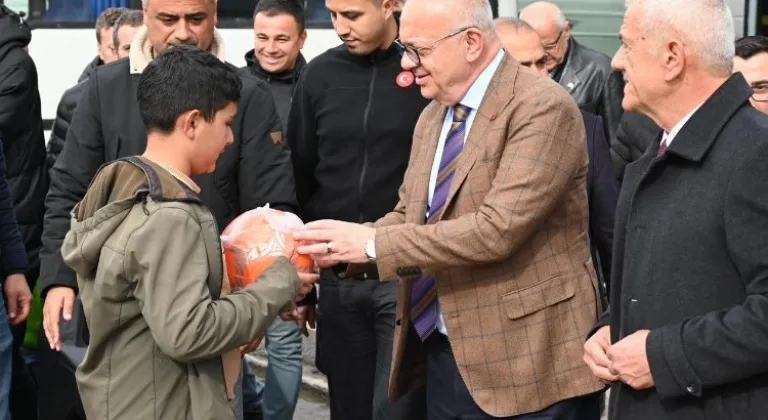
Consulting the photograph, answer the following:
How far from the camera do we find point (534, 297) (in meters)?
3.82

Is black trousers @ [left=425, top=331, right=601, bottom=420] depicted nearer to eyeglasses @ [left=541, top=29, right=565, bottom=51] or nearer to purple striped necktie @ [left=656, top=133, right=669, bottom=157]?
purple striped necktie @ [left=656, top=133, right=669, bottom=157]

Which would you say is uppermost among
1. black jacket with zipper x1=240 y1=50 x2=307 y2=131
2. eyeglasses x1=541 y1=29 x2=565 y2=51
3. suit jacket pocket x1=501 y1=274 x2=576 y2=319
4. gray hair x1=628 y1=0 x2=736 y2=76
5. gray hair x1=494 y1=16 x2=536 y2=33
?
gray hair x1=628 y1=0 x2=736 y2=76

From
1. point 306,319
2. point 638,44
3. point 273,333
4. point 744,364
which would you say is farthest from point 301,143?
point 744,364

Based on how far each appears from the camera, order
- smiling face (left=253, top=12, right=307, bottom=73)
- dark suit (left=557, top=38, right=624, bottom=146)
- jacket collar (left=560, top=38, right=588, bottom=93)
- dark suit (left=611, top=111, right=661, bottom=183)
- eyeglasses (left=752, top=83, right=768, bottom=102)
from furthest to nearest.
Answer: smiling face (left=253, top=12, right=307, bottom=73), jacket collar (left=560, top=38, right=588, bottom=93), dark suit (left=557, top=38, right=624, bottom=146), dark suit (left=611, top=111, right=661, bottom=183), eyeglasses (left=752, top=83, right=768, bottom=102)

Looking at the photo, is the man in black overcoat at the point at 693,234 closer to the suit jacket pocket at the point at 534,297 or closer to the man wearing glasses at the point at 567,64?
the suit jacket pocket at the point at 534,297

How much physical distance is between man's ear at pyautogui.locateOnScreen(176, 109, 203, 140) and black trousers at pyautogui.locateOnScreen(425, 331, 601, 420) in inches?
39.2

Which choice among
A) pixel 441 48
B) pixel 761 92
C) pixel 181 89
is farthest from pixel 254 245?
pixel 761 92

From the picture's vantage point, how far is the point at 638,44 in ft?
10.2

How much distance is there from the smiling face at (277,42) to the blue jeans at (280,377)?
5.83ft

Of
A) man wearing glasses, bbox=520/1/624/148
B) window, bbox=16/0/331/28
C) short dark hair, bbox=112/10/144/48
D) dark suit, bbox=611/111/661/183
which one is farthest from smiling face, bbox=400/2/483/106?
window, bbox=16/0/331/28

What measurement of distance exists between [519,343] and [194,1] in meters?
1.74

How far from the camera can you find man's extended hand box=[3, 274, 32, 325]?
5297 millimetres

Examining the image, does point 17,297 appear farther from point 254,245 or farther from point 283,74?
point 283,74

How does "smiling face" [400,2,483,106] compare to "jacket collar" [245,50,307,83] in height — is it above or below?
above
